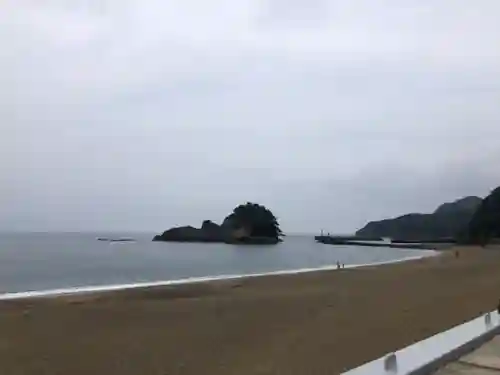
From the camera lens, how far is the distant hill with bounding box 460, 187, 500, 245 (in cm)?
8744

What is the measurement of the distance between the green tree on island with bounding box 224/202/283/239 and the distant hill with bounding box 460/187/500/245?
38161mm

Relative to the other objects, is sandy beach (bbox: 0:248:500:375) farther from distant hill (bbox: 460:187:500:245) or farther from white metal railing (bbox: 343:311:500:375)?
distant hill (bbox: 460:187:500:245)

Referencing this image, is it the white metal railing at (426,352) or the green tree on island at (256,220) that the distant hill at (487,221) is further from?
the white metal railing at (426,352)

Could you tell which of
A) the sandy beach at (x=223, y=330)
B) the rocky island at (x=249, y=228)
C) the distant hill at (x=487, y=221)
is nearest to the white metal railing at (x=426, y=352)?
the sandy beach at (x=223, y=330)

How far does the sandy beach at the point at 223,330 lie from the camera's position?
8.01 m

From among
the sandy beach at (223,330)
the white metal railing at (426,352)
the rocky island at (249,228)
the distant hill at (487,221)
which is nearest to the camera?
the white metal railing at (426,352)

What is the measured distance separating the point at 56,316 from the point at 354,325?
6.28 metres

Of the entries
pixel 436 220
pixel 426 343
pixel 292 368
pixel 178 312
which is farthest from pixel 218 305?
pixel 436 220

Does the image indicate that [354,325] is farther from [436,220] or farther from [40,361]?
[436,220]

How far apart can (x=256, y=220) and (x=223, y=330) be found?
4304 inches

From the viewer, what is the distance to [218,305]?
52.1 feet

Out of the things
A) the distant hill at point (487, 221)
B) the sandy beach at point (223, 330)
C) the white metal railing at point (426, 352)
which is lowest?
the sandy beach at point (223, 330)

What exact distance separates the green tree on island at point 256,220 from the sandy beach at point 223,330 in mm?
100788

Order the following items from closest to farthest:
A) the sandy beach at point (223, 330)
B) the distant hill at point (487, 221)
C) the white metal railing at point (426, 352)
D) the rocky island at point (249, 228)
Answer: the white metal railing at point (426, 352) → the sandy beach at point (223, 330) → the distant hill at point (487, 221) → the rocky island at point (249, 228)
